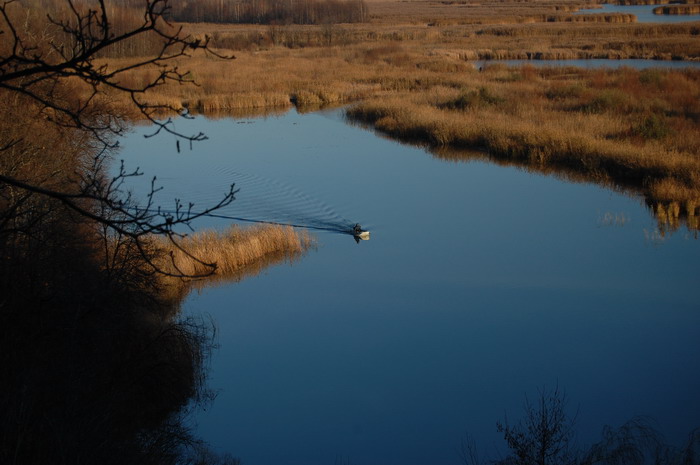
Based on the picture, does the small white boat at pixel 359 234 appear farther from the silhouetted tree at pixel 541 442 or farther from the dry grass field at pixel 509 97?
the silhouetted tree at pixel 541 442

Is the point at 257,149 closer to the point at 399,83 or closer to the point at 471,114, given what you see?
the point at 471,114

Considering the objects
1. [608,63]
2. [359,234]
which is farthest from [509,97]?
[608,63]

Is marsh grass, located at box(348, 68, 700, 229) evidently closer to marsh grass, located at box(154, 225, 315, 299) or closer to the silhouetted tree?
marsh grass, located at box(154, 225, 315, 299)

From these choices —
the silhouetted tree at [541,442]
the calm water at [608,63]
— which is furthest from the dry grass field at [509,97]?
the silhouetted tree at [541,442]

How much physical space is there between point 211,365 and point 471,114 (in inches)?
560

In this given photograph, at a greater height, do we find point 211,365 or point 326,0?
point 326,0

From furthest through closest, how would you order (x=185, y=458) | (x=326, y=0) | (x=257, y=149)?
1. (x=326, y=0)
2. (x=257, y=149)
3. (x=185, y=458)

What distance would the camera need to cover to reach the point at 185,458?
605 cm

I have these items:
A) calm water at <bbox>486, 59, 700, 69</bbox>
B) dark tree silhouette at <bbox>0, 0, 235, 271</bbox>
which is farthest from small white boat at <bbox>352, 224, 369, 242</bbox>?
calm water at <bbox>486, 59, 700, 69</bbox>

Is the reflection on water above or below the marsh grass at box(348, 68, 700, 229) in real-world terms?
below

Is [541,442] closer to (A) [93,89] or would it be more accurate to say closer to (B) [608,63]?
(A) [93,89]

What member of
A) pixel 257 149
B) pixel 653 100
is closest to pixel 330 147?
pixel 257 149

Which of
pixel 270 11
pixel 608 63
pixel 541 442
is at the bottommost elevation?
pixel 541 442

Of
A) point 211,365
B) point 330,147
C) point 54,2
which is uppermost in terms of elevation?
point 54,2
